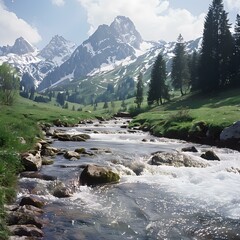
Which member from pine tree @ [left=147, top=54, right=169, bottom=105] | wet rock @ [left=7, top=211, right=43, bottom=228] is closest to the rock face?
wet rock @ [left=7, top=211, right=43, bottom=228]

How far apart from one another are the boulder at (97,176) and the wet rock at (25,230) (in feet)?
23.2

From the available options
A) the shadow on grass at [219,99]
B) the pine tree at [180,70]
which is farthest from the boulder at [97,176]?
the pine tree at [180,70]

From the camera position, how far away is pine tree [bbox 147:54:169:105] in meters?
101

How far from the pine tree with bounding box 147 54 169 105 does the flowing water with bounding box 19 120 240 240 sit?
77.7 meters

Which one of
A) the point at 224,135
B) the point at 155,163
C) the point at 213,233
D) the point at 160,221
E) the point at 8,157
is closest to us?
the point at 213,233

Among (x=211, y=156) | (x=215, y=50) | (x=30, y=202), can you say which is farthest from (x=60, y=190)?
(x=215, y=50)

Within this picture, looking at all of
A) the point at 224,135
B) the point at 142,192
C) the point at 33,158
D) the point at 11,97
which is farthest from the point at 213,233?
the point at 11,97

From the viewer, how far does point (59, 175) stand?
19422 millimetres

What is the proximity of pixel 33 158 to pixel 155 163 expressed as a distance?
28.8 ft

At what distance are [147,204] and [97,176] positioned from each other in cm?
434

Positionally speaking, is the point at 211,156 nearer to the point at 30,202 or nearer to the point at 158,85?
the point at 30,202

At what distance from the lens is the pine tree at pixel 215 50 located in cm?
7975

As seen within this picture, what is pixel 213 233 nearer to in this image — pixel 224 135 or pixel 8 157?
pixel 8 157

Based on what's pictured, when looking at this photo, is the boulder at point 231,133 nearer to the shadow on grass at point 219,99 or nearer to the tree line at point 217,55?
the shadow on grass at point 219,99
